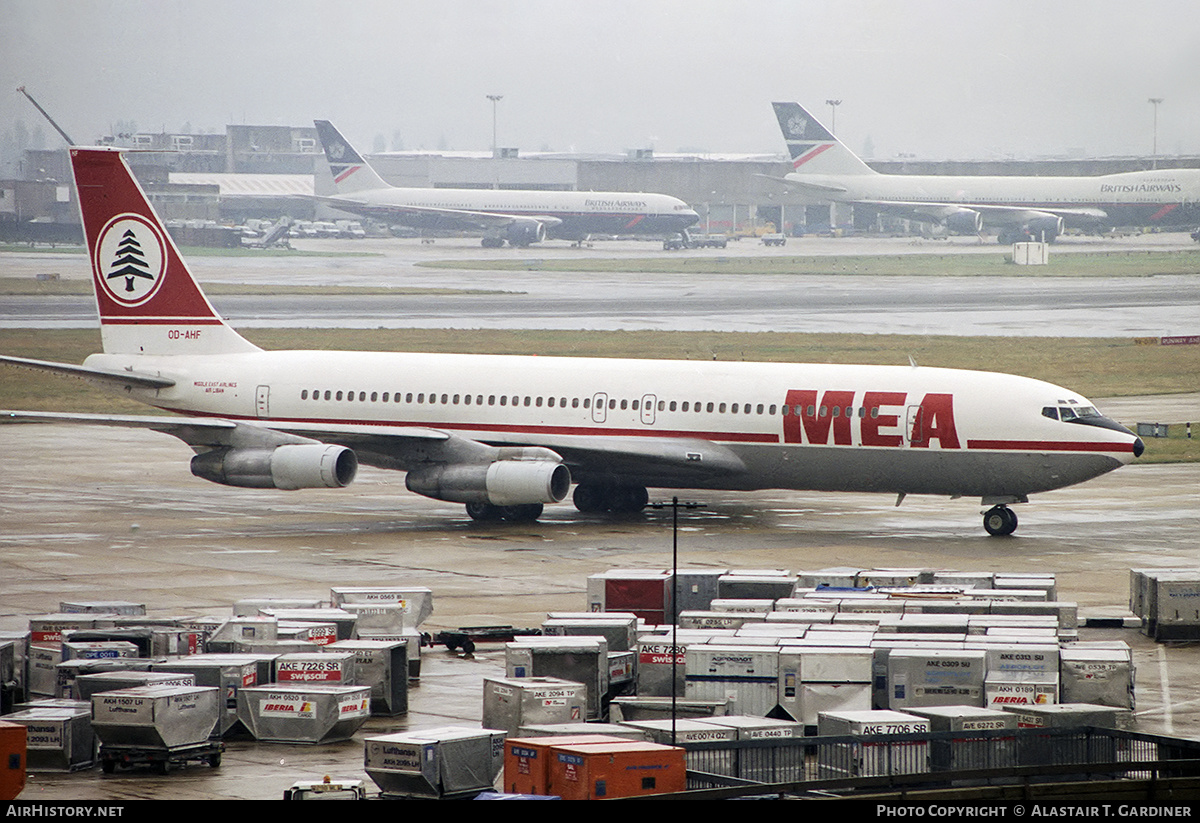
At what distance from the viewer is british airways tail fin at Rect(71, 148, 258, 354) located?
151 ft

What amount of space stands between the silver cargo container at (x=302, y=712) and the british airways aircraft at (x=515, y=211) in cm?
13538

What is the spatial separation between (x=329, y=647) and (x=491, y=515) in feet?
62.2

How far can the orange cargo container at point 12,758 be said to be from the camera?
17.9m

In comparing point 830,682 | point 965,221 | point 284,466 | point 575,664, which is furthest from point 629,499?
point 965,221

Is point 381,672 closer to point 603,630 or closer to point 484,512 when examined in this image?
point 603,630

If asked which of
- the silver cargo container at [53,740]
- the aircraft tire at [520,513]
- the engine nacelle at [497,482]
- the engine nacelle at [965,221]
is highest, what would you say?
the engine nacelle at [965,221]

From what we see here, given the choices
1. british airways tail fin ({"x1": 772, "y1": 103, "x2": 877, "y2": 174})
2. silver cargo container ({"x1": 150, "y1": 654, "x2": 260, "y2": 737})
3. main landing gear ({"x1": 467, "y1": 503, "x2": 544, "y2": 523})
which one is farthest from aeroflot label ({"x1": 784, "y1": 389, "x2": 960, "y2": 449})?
british airways tail fin ({"x1": 772, "y1": 103, "x2": 877, "y2": 174})

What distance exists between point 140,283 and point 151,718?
2834 cm

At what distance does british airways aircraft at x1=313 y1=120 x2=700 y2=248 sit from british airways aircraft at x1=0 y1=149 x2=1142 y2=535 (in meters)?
111

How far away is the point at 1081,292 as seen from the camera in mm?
114062

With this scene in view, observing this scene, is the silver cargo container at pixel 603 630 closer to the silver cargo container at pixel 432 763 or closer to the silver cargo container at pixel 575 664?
the silver cargo container at pixel 575 664

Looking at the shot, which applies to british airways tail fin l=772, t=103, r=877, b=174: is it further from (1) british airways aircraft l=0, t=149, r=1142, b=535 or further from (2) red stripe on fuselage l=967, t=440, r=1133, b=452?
(2) red stripe on fuselage l=967, t=440, r=1133, b=452

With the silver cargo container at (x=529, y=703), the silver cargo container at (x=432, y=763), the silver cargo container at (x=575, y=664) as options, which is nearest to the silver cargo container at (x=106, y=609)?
the silver cargo container at (x=575, y=664)

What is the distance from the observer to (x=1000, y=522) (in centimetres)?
4038
